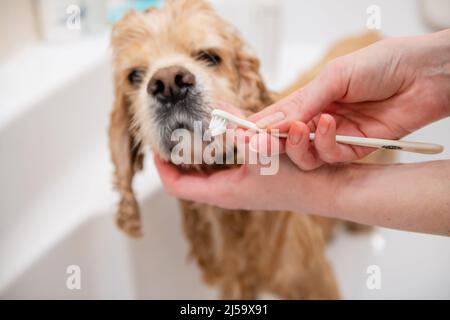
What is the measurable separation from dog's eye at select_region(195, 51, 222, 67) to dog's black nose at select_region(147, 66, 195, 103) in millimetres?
77

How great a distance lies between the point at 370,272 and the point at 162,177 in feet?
2.10

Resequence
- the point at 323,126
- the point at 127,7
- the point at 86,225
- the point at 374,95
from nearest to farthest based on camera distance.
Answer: the point at 323,126
the point at 374,95
the point at 86,225
the point at 127,7

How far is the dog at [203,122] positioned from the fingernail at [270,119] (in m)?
0.11

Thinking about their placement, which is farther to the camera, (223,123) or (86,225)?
(86,225)

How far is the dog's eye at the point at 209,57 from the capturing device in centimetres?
83

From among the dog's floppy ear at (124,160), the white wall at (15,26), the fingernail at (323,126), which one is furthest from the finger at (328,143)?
the white wall at (15,26)

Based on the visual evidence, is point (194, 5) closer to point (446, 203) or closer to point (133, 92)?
point (133, 92)

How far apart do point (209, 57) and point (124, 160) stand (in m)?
0.27

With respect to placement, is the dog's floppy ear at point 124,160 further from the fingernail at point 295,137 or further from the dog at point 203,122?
the fingernail at point 295,137

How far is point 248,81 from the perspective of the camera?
0.89 meters

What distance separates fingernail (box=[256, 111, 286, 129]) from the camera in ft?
2.26

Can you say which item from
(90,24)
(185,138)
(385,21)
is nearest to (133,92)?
(185,138)

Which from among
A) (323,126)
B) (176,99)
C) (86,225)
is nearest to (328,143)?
(323,126)

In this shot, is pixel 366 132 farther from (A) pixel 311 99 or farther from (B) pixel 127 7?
(B) pixel 127 7
